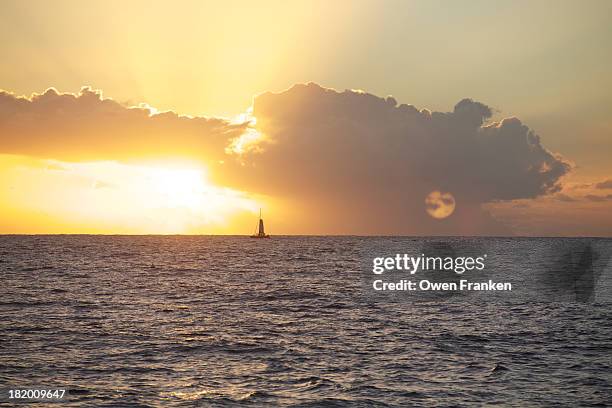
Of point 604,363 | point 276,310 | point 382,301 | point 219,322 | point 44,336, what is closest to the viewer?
point 604,363

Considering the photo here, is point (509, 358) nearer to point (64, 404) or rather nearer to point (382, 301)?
point (64, 404)

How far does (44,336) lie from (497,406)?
27.4 metres

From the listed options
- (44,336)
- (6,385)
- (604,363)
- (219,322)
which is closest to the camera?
(6,385)

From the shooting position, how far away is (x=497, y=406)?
23.4 metres

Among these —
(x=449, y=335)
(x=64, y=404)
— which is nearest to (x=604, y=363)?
(x=449, y=335)

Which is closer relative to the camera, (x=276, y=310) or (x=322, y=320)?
(x=322, y=320)

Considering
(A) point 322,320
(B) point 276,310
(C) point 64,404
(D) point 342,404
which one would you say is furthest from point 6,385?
(B) point 276,310

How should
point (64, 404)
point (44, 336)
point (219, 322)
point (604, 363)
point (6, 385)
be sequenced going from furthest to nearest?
point (219, 322)
point (44, 336)
point (604, 363)
point (6, 385)
point (64, 404)

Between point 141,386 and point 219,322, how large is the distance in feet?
60.4

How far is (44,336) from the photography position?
36375 mm

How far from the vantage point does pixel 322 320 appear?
4491cm

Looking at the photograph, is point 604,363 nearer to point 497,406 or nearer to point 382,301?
point 497,406

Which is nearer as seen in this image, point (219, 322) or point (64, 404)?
point (64, 404)

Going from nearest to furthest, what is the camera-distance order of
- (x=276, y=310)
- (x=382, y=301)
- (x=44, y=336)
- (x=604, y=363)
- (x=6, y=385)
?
1. (x=6, y=385)
2. (x=604, y=363)
3. (x=44, y=336)
4. (x=276, y=310)
5. (x=382, y=301)
